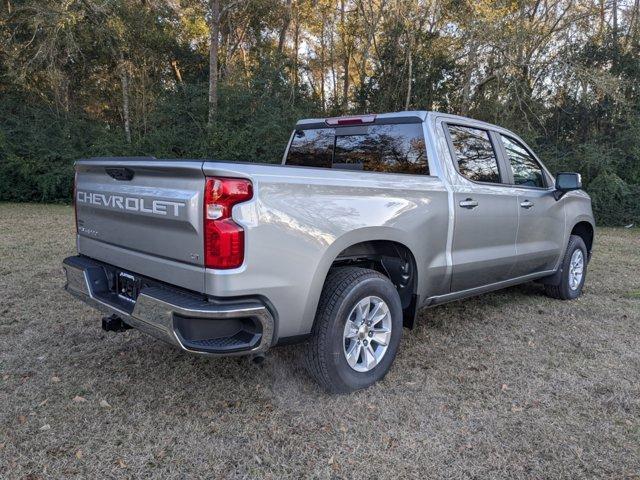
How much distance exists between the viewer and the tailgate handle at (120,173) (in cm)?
292

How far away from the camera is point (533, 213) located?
4602 mm

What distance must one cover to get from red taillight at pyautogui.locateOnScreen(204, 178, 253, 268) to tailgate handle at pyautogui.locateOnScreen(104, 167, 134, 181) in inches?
29.5

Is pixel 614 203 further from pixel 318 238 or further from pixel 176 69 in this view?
pixel 176 69

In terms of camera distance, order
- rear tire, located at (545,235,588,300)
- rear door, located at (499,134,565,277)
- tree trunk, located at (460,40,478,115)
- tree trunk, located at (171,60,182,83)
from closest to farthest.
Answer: rear door, located at (499,134,565,277) → rear tire, located at (545,235,588,300) → tree trunk, located at (460,40,478,115) → tree trunk, located at (171,60,182,83)

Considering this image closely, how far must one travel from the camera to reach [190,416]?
9.42 feet

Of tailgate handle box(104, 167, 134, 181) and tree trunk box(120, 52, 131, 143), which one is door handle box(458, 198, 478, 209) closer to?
tailgate handle box(104, 167, 134, 181)

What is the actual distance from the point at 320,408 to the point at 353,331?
1.66 ft

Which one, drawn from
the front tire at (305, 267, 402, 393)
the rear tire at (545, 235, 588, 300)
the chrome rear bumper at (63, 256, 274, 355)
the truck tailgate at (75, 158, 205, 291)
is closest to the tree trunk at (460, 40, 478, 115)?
the rear tire at (545, 235, 588, 300)

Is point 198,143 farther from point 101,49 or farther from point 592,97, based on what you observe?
point 592,97

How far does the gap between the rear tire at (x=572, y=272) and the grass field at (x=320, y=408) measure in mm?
736

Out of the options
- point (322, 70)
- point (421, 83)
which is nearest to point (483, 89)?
point (421, 83)

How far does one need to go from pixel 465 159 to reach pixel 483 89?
39.9 feet

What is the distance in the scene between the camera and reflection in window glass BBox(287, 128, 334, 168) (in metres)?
4.24

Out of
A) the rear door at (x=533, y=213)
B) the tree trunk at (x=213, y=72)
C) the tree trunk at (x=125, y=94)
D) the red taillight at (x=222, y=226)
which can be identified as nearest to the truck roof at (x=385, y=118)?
the rear door at (x=533, y=213)
